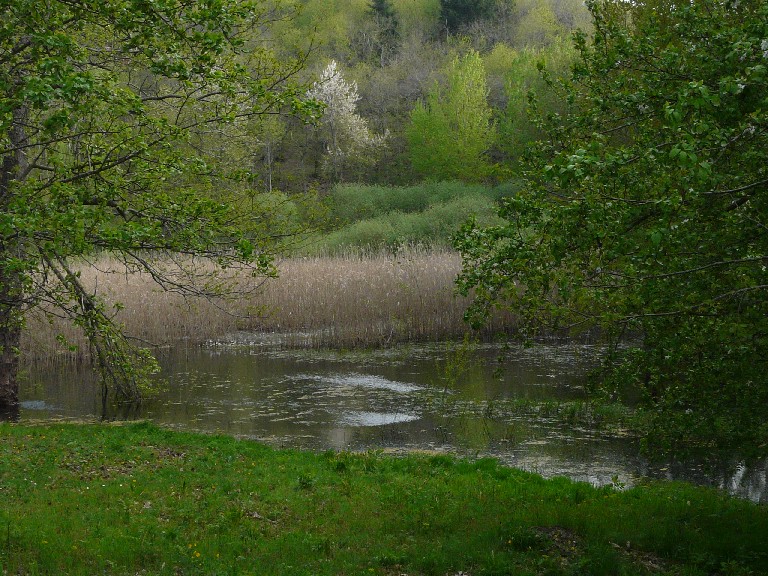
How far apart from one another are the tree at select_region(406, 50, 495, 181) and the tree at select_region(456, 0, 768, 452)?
39294mm

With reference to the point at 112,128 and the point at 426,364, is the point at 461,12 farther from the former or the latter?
the point at 112,128

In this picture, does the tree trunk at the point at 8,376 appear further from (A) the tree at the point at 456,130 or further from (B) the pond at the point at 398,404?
(A) the tree at the point at 456,130

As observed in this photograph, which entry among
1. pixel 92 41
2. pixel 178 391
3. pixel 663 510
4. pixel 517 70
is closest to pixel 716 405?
pixel 663 510

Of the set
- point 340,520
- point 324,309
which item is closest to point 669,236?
point 340,520

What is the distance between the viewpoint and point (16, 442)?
34.8 feet

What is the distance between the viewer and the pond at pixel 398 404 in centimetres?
1141

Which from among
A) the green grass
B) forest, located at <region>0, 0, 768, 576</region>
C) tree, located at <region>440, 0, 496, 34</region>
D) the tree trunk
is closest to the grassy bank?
forest, located at <region>0, 0, 768, 576</region>

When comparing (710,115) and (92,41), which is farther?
(92,41)

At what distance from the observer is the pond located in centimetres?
1141

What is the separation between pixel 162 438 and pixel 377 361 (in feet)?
28.8

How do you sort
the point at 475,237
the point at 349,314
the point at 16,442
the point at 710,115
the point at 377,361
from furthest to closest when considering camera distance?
the point at 349,314 → the point at 377,361 → the point at 16,442 → the point at 475,237 → the point at 710,115

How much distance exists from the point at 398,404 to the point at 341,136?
3679cm

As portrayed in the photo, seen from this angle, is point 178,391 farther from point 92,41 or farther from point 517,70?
point 517,70

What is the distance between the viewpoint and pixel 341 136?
5041 cm
